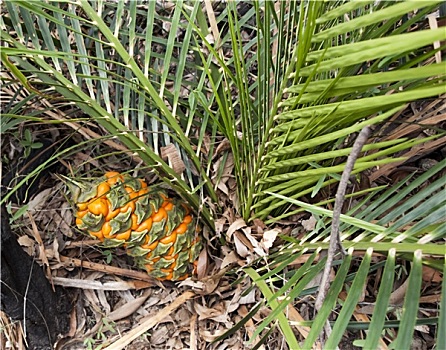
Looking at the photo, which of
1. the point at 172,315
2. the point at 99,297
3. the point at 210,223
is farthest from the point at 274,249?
the point at 99,297

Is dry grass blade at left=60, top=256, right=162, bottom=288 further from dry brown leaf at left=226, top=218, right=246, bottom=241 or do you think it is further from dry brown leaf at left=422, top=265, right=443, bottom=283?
dry brown leaf at left=422, top=265, right=443, bottom=283

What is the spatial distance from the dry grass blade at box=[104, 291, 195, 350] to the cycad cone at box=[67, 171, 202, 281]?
0.03 m

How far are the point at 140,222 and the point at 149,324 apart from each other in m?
0.20

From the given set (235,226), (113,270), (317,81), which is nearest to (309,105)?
(317,81)

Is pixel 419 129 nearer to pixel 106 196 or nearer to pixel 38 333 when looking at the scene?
pixel 106 196

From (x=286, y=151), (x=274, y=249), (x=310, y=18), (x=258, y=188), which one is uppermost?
(x=310, y=18)

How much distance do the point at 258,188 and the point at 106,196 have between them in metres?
0.18

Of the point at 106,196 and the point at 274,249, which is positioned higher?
the point at 106,196

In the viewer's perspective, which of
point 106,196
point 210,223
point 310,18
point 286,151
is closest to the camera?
point 310,18

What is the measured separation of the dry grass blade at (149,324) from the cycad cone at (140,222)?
0.10 ft

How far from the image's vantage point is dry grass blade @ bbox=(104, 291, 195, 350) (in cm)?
66

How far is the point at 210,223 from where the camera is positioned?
2.14ft

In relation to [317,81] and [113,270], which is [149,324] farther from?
[317,81]

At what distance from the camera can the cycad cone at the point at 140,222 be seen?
507 millimetres
